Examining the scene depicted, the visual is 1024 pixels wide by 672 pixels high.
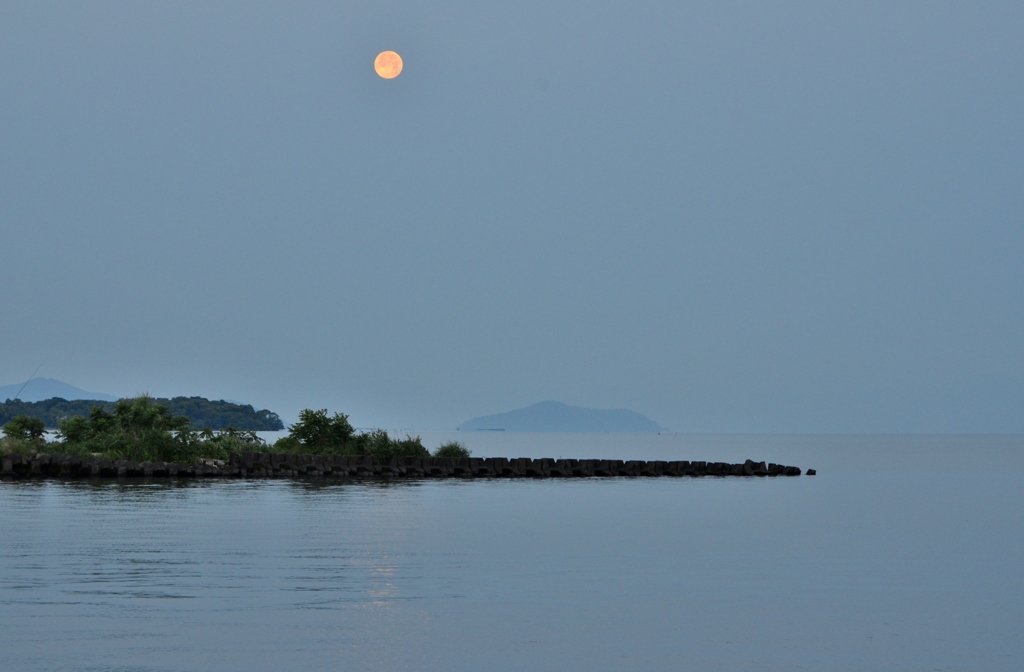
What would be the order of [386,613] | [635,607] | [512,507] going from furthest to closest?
[512,507] → [635,607] → [386,613]

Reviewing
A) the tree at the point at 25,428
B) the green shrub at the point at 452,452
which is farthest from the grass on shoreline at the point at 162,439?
the green shrub at the point at 452,452

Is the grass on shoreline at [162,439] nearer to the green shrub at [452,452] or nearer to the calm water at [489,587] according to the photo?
the green shrub at [452,452]

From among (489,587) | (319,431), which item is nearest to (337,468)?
(319,431)

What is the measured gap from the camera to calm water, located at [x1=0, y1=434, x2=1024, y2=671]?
1806 cm

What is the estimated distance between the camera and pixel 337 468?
67375 mm

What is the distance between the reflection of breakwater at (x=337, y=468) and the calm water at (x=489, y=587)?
1257cm

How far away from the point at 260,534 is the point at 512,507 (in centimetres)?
1677

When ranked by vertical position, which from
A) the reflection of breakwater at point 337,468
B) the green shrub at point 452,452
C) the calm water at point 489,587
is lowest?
the calm water at point 489,587

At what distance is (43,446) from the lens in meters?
67.8

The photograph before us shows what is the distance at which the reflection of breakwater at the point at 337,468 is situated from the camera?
61.9 meters

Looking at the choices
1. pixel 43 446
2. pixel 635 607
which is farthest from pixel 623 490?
pixel 635 607

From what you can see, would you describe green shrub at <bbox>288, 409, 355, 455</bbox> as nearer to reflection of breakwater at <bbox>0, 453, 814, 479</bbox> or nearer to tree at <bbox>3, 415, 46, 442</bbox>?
reflection of breakwater at <bbox>0, 453, 814, 479</bbox>

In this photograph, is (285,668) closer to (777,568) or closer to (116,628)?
(116,628)

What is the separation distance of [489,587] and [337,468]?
143ft
